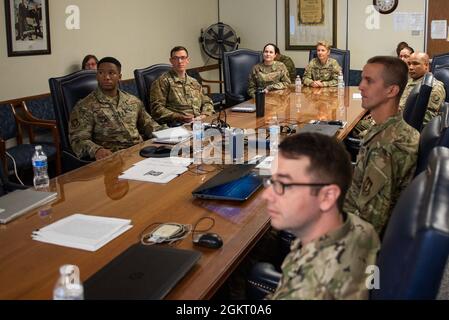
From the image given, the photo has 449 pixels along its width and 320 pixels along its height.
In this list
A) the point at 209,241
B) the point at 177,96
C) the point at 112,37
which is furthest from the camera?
the point at 112,37

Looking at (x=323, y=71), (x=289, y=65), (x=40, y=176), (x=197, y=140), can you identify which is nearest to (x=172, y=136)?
(x=197, y=140)

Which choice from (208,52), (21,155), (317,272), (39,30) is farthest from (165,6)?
(317,272)

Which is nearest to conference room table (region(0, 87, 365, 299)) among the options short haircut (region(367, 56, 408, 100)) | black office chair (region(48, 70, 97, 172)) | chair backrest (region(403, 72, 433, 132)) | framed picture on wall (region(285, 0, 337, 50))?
black office chair (region(48, 70, 97, 172))

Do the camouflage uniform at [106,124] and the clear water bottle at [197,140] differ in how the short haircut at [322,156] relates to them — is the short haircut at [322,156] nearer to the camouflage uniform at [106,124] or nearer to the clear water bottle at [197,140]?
the clear water bottle at [197,140]

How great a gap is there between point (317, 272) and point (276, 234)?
3.24ft

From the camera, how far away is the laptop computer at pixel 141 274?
3.92 feet

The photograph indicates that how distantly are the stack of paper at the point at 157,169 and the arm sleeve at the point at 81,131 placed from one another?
2.11 feet

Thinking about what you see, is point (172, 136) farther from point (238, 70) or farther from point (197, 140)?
point (238, 70)

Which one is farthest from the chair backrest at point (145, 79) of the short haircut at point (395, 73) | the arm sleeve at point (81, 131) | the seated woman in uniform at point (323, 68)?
the short haircut at point (395, 73)

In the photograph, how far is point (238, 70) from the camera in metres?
5.74

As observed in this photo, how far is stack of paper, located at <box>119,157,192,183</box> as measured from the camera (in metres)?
2.21

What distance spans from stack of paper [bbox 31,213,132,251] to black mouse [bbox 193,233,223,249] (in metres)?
0.28

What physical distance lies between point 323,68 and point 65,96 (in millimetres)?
3558

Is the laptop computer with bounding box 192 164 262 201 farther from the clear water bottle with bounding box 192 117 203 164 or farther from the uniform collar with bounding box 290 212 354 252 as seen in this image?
the uniform collar with bounding box 290 212 354 252
